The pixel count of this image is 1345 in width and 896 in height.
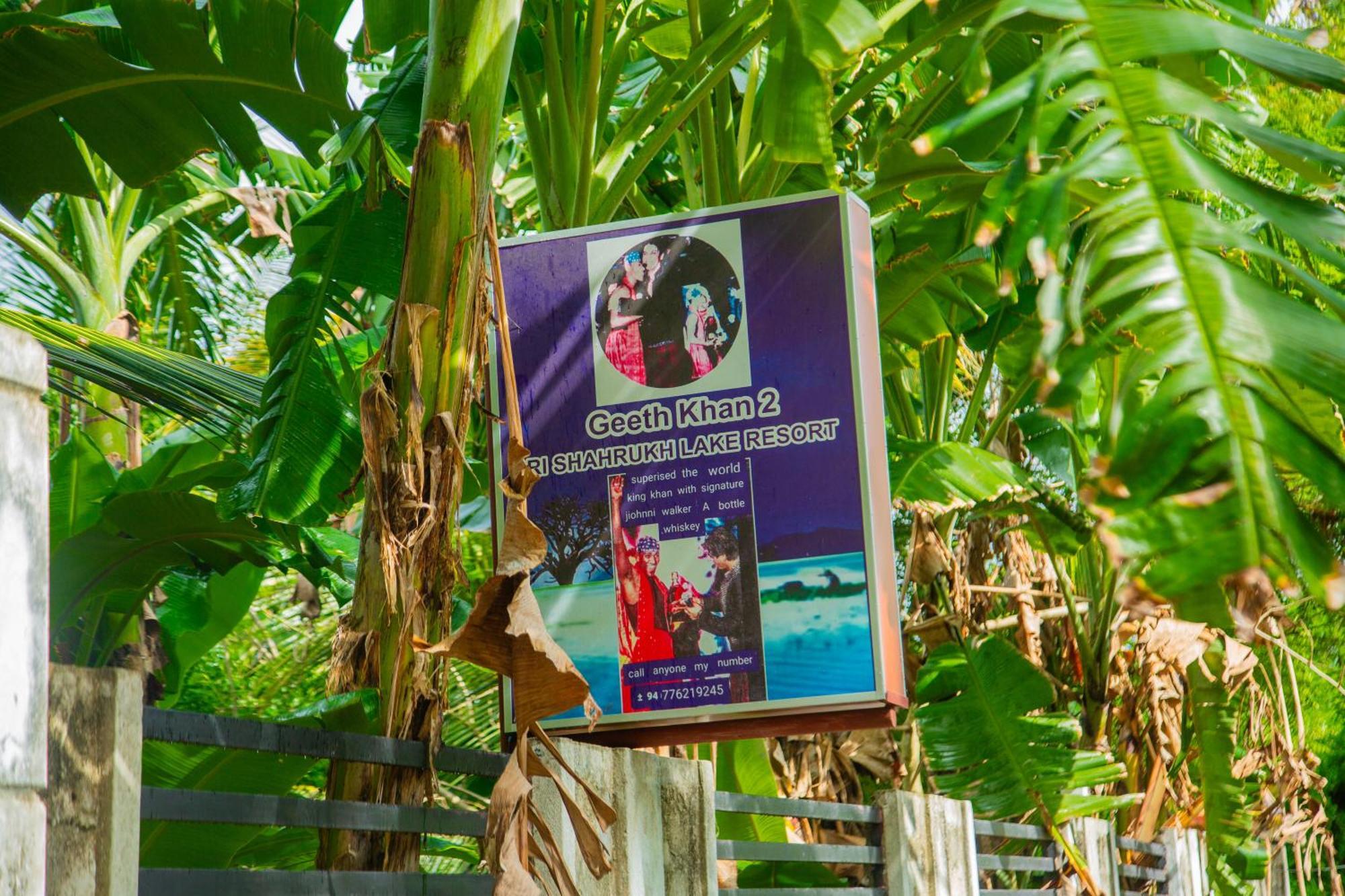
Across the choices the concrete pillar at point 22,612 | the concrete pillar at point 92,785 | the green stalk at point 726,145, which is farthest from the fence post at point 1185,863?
the concrete pillar at point 22,612

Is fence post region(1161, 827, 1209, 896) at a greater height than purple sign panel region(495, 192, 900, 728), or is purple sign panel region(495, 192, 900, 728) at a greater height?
purple sign panel region(495, 192, 900, 728)

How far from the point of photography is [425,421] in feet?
10.3

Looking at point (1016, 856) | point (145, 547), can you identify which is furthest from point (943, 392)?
point (145, 547)

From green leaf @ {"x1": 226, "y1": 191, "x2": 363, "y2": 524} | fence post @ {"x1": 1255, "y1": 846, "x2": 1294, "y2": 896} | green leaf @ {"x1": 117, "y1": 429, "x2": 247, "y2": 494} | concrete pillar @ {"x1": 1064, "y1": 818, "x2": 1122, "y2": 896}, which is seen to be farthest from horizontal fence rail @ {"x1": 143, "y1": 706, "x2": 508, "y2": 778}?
fence post @ {"x1": 1255, "y1": 846, "x2": 1294, "y2": 896}

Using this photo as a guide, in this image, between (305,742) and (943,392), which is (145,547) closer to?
(305,742)

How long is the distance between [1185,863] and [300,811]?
7901 mm

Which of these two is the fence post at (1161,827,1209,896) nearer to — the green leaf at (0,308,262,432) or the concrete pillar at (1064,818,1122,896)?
the concrete pillar at (1064,818,1122,896)

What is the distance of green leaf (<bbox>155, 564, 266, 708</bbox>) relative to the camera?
7.14 m

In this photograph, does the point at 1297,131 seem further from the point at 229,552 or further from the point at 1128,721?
the point at 229,552

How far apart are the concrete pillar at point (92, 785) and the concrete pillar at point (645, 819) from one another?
3.88 ft

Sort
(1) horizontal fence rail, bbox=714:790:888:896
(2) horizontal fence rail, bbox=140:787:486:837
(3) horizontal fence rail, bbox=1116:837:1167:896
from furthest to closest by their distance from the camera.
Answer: (3) horizontal fence rail, bbox=1116:837:1167:896
(1) horizontal fence rail, bbox=714:790:888:896
(2) horizontal fence rail, bbox=140:787:486:837

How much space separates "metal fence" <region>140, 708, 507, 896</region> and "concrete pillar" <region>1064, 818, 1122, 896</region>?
4497 mm

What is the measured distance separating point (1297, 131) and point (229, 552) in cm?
768

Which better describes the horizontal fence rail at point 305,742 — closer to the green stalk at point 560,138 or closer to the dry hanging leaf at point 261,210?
the green stalk at point 560,138
